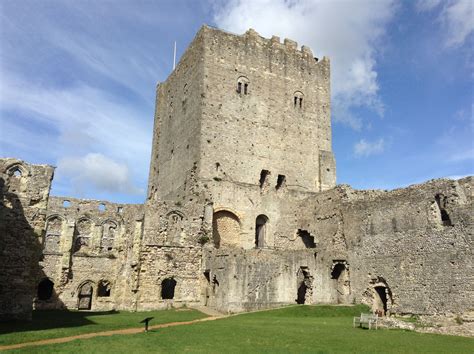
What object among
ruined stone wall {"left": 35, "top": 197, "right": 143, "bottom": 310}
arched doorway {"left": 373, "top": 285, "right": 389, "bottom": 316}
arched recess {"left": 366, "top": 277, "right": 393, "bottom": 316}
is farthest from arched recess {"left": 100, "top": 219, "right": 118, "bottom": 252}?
arched doorway {"left": 373, "top": 285, "right": 389, "bottom": 316}

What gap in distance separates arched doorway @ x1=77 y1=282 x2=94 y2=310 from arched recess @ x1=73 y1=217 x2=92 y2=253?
8.45ft

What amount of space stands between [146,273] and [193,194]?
6195 millimetres

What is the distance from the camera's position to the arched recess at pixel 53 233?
30.2 metres

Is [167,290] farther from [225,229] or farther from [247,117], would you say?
[247,117]

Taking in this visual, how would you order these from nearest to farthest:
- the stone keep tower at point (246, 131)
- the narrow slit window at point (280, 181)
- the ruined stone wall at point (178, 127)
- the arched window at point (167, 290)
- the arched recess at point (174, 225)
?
the arched recess at point (174, 225) → the arched window at point (167, 290) → the stone keep tower at point (246, 131) → the ruined stone wall at point (178, 127) → the narrow slit window at point (280, 181)

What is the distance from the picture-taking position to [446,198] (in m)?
20.1

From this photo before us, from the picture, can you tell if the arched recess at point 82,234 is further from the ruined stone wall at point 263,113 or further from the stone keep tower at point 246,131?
the ruined stone wall at point 263,113

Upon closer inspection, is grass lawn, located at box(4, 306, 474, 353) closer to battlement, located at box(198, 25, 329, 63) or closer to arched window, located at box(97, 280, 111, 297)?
arched window, located at box(97, 280, 111, 297)

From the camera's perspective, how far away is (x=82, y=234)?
103 ft

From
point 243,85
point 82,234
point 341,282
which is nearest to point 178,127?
point 243,85

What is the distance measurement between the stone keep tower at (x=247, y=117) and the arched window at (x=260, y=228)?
96.0 inches

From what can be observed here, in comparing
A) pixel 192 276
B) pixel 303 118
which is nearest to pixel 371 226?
pixel 192 276

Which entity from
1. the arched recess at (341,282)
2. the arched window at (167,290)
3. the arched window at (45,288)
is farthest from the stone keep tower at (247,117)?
the arched window at (45,288)

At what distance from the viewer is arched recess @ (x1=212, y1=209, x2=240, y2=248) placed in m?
28.4
